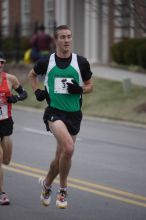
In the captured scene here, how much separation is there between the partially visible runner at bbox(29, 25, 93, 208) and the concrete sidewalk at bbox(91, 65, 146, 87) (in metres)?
16.1

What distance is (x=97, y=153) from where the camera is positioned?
1344 centimetres

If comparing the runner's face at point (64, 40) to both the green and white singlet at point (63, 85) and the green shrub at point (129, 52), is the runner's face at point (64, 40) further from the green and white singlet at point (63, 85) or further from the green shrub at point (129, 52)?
the green shrub at point (129, 52)

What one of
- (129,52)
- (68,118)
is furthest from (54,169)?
(129,52)

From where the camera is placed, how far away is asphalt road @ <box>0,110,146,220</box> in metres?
8.47

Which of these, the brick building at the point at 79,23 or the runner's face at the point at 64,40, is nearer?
the runner's face at the point at 64,40

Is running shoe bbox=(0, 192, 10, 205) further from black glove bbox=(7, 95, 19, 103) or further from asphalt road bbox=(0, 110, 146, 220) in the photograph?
black glove bbox=(7, 95, 19, 103)

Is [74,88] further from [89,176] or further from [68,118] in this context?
[89,176]

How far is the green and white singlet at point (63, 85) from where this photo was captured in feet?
27.0

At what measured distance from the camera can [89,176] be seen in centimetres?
1091

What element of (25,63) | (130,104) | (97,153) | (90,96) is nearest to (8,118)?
(97,153)

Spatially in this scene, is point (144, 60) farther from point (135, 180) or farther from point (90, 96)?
point (135, 180)

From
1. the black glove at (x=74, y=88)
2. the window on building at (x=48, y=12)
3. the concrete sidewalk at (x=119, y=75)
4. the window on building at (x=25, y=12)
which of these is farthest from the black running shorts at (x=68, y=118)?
the window on building at (x=25, y=12)

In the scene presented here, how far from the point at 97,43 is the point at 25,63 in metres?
3.54

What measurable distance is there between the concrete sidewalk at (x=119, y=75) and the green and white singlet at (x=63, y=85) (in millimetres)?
16167
